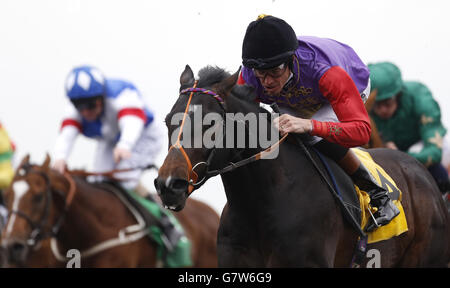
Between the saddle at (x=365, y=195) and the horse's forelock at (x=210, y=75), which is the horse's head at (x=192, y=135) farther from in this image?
the saddle at (x=365, y=195)

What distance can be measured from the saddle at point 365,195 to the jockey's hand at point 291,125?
1.17 feet

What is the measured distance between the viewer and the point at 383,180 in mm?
4586

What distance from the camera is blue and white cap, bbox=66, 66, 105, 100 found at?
19.9 feet

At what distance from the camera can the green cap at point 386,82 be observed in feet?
22.5

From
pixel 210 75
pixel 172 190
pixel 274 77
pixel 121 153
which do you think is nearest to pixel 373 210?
pixel 274 77

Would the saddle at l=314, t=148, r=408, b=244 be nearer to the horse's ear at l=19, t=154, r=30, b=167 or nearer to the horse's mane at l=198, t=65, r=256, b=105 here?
the horse's mane at l=198, t=65, r=256, b=105

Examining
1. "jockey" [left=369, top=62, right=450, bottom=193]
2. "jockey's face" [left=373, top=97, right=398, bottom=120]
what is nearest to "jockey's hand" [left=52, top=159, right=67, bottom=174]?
"jockey" [left=369, top=62, right=450, bottom=193]

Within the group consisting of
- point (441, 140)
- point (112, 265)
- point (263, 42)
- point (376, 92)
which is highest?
point (263, 42)

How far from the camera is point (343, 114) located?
3.94 m

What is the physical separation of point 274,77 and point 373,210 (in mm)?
1057

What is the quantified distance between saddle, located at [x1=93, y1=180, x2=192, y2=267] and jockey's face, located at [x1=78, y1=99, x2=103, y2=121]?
557mm
